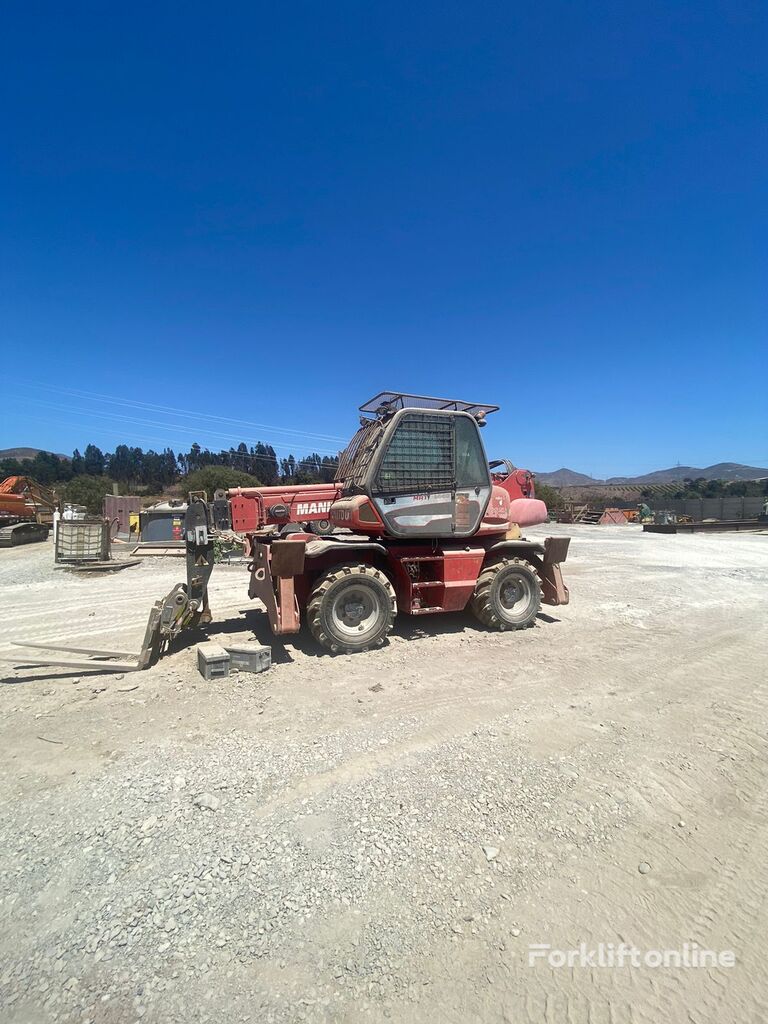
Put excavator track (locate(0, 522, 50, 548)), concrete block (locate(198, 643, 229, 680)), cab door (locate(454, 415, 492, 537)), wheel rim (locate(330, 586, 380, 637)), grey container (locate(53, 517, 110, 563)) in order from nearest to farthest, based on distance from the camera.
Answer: concrete block (locate(198, 643, 229, 680)), wheel rim (locate(330, 586, 380, 637)), cab door (locate(454, 415, 492, 537)), grey container (locate(53, 517, 110, 563)), excavator track (locate(0, 522, 50, 548))

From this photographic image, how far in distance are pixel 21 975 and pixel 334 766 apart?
197 centimetres

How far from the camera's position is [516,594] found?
25.0ft

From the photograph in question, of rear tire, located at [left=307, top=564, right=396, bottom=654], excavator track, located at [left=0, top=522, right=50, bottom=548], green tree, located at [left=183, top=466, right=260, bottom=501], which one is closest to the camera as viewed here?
rear tire, located at [left=307, top=564, right=396, bottom=654]

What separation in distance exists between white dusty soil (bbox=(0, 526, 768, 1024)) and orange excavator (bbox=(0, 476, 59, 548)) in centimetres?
1920

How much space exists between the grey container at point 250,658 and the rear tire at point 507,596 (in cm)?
332

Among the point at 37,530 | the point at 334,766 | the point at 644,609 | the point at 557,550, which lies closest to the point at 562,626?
the point at 557,550

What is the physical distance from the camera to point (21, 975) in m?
2.01

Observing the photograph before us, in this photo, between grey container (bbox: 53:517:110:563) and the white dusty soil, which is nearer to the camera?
the white dusty soil

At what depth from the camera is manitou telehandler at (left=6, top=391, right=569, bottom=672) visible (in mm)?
6211

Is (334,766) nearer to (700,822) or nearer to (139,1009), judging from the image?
(139,1009)

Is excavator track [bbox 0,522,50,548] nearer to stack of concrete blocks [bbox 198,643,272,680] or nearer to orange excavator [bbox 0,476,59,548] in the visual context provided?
orange excavator [bbox 0,476,59,548]

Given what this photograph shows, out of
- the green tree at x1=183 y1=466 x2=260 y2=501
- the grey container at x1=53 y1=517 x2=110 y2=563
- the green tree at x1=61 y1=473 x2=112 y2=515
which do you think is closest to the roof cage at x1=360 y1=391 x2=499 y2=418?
the grey container at x1=53 y1=517 x2=110 y2=563

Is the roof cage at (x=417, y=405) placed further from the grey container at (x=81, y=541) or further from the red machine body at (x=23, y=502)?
the red machine body at (x=23, y=502)

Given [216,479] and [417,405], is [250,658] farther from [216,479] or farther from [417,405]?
[216,479]
